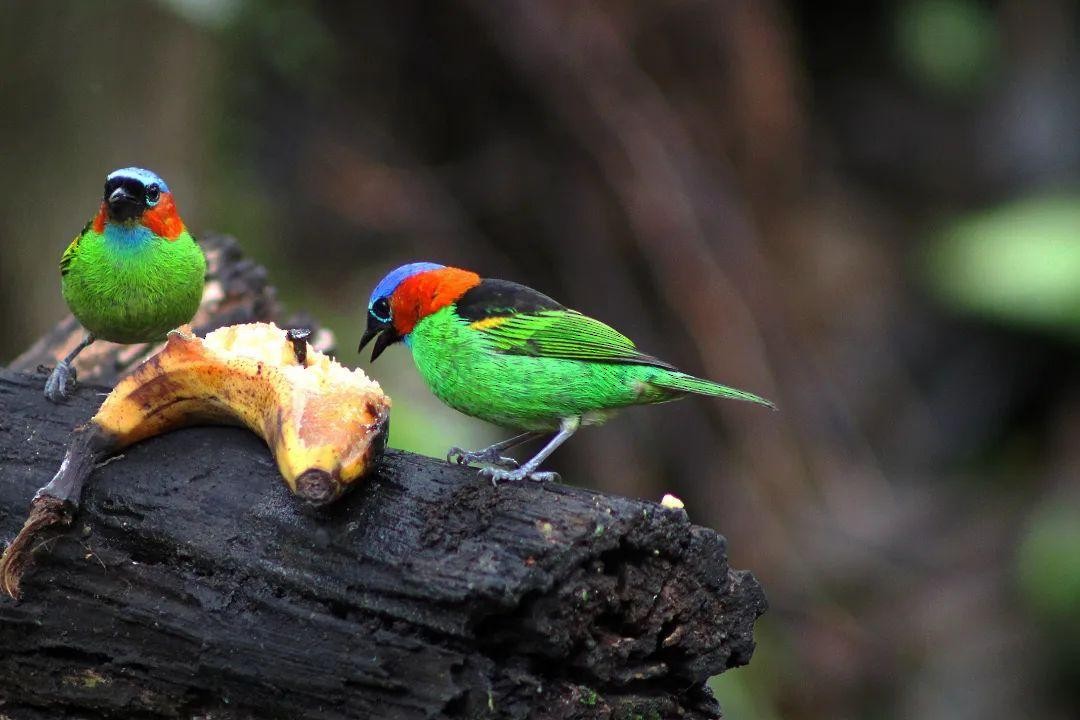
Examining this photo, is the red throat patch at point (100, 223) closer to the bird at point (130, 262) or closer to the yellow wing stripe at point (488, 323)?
the bird at point (130, 262)

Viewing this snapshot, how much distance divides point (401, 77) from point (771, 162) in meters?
3.70

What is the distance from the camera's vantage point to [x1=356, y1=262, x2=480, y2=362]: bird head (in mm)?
3861

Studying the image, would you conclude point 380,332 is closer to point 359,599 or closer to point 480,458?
point 480,458

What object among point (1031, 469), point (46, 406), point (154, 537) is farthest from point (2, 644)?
point (1031, 469)

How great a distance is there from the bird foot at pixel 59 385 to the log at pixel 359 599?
29cm

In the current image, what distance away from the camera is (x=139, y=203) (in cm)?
402

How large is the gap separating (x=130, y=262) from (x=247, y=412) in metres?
1.06

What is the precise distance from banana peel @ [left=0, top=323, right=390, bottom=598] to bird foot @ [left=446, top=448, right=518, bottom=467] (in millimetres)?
360

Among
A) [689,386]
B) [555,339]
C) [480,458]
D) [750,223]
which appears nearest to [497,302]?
[555,339]

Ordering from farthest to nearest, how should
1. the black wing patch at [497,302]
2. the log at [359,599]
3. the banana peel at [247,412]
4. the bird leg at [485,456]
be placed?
the black wing patch at [497,302]
the bird leg at [485,456]
the banana peel at [247,412]
the log at [359,599]

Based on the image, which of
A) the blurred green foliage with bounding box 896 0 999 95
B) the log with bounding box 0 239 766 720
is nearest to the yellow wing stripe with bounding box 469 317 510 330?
the log with bounding box 0 239 766 720

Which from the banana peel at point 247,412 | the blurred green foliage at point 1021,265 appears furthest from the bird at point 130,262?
the blurred green foliage at point 1021,265

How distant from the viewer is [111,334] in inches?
166

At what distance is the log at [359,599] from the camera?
8.98 ft
